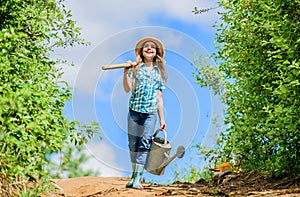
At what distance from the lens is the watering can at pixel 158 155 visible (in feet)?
21.5

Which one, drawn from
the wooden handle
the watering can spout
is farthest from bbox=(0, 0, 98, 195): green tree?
the watering can spout

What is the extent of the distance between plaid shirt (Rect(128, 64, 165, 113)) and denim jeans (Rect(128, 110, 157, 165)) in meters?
0.09

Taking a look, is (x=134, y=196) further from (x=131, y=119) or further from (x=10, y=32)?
(x=10, y=32)

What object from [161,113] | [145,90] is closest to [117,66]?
[145,90]

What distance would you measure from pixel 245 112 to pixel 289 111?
5.66 feet

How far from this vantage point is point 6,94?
12.2 feet

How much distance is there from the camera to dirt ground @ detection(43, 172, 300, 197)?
602 cm

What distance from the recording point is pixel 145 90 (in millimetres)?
6488

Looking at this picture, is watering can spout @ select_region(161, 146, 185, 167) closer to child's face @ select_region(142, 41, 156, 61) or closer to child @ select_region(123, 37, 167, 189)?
child @ select_region(123, 37, 167, 189)

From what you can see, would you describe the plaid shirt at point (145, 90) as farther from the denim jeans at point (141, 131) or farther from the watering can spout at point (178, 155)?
the watering can spout at point (178, 155)

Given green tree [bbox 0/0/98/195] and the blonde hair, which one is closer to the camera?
green tree [bbox 0/0/98/195]

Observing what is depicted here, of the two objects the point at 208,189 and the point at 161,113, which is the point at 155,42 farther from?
the point at 208,189

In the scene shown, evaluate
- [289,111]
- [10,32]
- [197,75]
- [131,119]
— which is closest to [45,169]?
[10,32]

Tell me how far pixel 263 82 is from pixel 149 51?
163 centimetres
